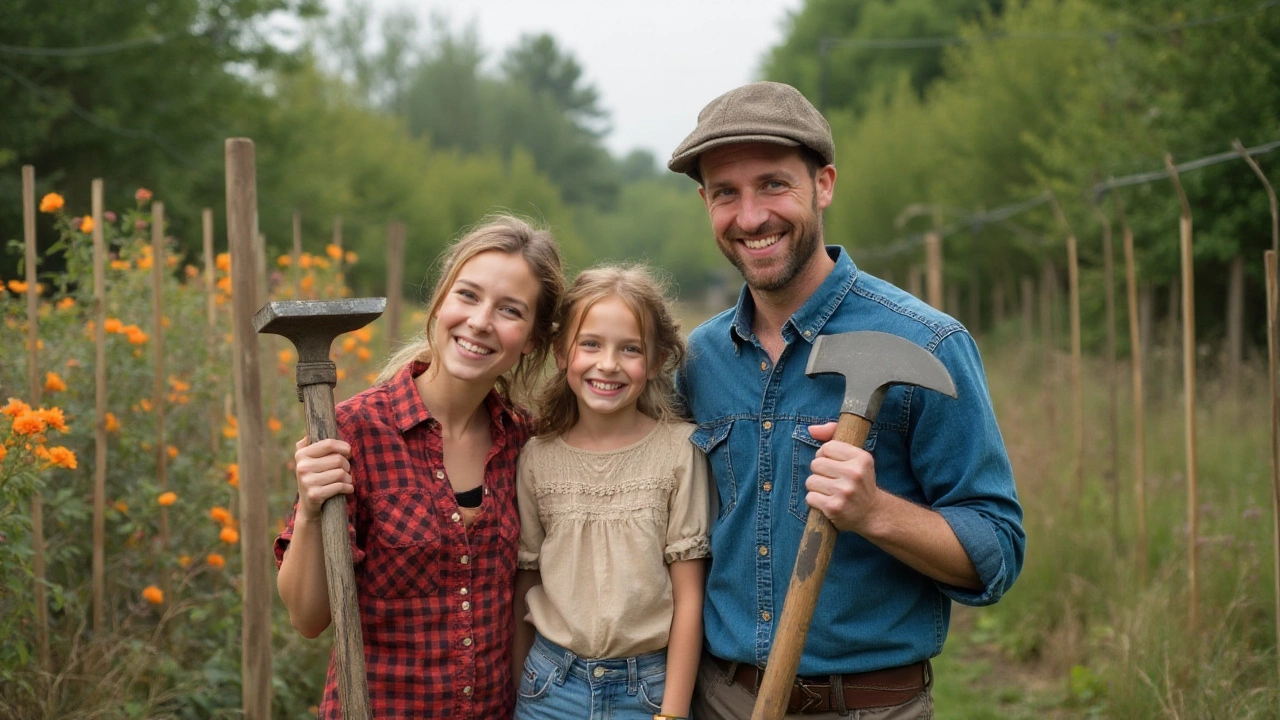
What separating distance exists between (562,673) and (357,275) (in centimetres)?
2319

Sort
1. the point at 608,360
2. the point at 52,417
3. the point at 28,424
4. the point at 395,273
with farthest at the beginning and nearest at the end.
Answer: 1. the point at 395,273
2. the point at 52,417
3. the point at 28,424
4. the point at 608,360

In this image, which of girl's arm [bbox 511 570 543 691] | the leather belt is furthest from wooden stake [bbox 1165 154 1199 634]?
girl's arm [bbox 511 570 543 691]

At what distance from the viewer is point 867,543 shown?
2.40 m

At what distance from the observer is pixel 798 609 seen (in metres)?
2.17

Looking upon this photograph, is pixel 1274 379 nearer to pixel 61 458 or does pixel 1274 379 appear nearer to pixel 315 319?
pixel 315 319

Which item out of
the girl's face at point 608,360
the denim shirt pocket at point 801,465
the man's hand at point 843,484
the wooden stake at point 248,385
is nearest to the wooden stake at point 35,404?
the wooden stake at point 248,385

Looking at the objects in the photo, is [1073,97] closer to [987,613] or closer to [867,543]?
[987,613]

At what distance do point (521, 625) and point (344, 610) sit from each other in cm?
53

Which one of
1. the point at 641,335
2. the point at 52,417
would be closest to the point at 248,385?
the point at 52,417

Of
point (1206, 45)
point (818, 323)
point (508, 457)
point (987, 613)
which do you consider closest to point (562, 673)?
point (508, 457)

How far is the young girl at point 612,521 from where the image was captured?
249 cm

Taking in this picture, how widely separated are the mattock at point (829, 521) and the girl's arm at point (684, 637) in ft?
1.06

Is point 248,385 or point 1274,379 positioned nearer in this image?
point 248,385

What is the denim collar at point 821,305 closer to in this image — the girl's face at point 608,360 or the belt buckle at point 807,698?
the girl's face at point 608,360
